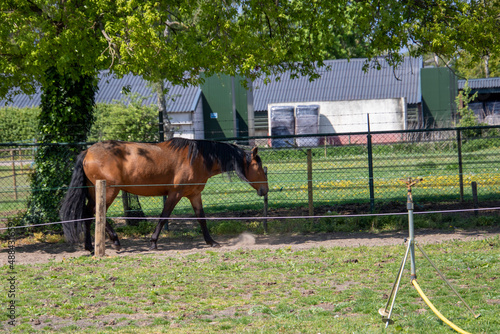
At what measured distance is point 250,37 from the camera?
9445 millimetres

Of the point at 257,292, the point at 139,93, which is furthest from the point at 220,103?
the point at 257,292

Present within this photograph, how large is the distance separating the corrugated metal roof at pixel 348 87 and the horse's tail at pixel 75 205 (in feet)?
80.2

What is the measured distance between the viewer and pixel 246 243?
9273 mm

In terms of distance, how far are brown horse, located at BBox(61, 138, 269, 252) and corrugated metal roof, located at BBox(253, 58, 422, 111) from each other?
23415 mm

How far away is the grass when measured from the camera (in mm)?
4819

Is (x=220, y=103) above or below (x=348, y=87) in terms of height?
below

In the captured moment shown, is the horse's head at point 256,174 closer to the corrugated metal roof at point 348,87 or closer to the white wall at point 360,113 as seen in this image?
the white wall at point 360,113

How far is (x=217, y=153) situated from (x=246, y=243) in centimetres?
172

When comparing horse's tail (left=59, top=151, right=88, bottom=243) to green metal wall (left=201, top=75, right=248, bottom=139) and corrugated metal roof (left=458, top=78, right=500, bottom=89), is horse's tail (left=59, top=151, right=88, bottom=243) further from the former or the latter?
corrugated metal roof (left=458, top=78, right=500, bottom=89)

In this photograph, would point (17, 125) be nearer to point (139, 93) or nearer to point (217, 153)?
point (139, 93)

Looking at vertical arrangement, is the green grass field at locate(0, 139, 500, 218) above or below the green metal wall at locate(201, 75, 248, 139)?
below

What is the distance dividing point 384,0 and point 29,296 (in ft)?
24.7

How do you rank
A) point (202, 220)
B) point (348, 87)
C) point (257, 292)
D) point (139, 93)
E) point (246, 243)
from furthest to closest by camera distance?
point (348, 87) < point (139, 93) < point (246, 243) < point (202, 220) < point (257, 292)

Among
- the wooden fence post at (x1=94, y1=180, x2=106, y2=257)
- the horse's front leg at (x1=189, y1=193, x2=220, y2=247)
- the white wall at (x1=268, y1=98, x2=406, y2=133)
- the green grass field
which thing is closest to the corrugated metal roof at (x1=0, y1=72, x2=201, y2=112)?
the white wall at (x1=268, y1=98, x2=406, y2=133)
